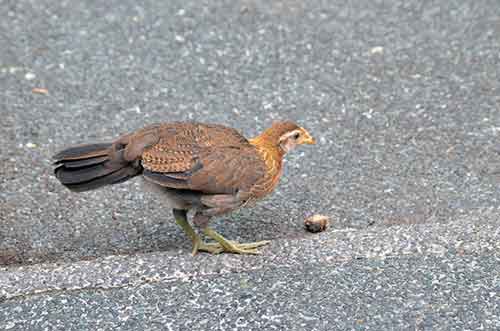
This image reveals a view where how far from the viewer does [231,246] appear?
5113 mm

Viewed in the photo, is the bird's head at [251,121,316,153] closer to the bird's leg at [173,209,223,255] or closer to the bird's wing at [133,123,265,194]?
the bird's wing at [133,123,265,194]

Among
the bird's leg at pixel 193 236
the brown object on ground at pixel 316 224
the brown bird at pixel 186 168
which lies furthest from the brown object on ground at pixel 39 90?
the brown object on ground at pixel 316 224

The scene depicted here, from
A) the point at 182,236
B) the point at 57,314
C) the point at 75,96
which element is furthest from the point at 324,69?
the point at 57,314

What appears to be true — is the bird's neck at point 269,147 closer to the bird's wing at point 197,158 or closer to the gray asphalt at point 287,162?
the bird's wing at point 197,158

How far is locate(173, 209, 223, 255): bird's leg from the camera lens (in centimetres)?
514

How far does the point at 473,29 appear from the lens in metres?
7.93

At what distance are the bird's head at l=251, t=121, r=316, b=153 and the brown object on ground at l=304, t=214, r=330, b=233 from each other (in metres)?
0.47

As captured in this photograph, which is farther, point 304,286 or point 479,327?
point 304,286

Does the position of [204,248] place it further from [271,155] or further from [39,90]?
[39,90]

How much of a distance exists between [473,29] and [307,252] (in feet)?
12.6

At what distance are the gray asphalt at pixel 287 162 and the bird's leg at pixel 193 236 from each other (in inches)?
3.1

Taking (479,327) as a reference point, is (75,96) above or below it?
above

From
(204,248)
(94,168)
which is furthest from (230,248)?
(94,168)

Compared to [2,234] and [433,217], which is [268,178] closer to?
[433,217]
